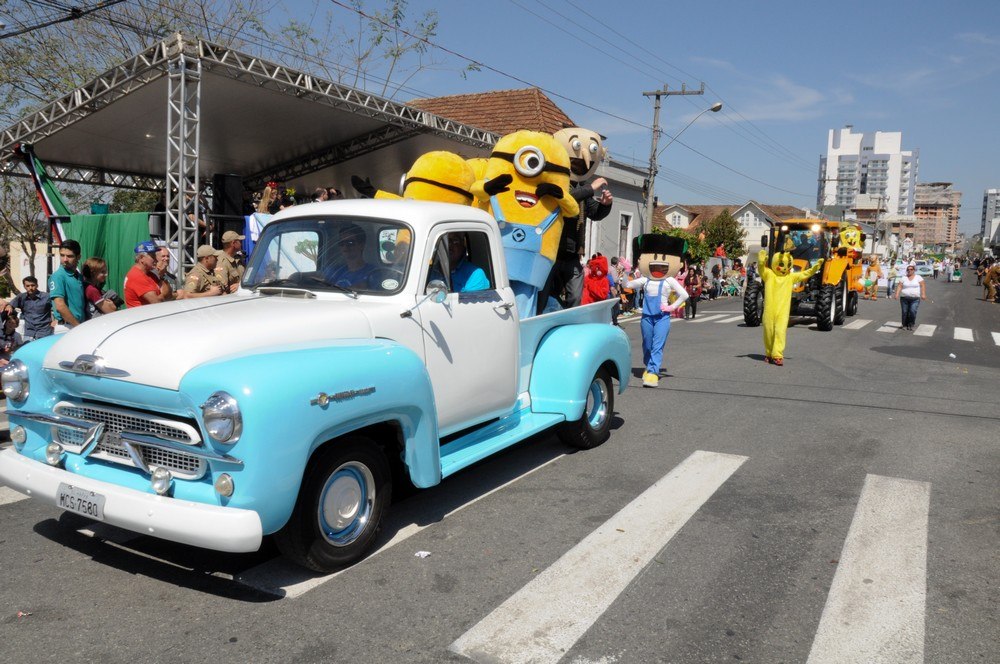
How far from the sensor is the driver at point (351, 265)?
478 cm

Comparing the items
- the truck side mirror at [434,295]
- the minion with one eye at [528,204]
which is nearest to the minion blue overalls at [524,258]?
the minion with one eye at [528,204]

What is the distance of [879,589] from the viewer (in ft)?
13.5

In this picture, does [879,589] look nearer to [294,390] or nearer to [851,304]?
[294,390]

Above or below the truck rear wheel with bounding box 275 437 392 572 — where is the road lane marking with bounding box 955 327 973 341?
below

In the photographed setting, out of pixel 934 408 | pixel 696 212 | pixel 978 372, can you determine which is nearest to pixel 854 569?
pixel 934 408

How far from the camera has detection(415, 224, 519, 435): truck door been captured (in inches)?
191

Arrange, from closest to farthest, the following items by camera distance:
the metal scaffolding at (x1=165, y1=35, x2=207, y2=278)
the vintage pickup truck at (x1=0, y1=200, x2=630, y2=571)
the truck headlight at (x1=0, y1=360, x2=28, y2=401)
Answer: the vintage pickup truck at (x1=0, y1=200, x2=630, y2=571)
the truck headlight at (x1=0, y1=360, x2=28, y2=401)
the metal scaffolding at (x1=165, y1=35, x2=207, y2=278)

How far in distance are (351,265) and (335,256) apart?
15cm

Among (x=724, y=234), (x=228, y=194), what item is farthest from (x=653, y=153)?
(x=724, y=234)

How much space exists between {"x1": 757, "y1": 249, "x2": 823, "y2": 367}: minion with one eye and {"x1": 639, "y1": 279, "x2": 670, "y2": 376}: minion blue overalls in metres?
2.91

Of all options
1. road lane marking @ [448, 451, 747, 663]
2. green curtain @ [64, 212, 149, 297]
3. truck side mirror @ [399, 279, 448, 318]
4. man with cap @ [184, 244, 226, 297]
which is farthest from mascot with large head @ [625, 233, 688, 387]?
green curtain @ [64, 212, 149, 297]

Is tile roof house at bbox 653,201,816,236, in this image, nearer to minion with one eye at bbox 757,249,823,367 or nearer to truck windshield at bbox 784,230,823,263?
truck windshield at bbox 784,230,823,263

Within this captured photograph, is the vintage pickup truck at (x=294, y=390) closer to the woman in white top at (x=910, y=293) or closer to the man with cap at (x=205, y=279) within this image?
the man with cap at (x=205, y=279)

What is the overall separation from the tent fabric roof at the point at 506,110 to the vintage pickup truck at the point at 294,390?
68.7 ft
